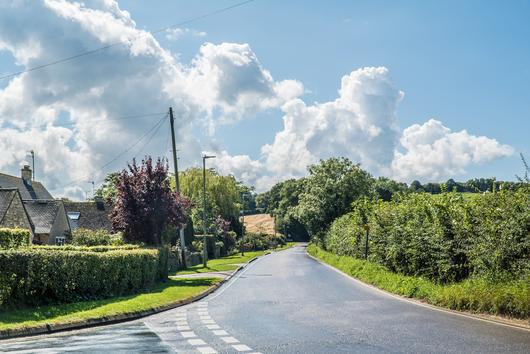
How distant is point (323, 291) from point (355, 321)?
9.03 metres

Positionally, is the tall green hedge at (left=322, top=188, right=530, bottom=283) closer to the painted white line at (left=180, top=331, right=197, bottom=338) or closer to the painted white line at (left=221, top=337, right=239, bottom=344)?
the painted white line at (left=221, top=337, right=239, bottom=344)

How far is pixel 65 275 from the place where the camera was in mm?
17922

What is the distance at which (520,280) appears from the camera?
14422 millimetres

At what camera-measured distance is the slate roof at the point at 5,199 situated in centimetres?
4384

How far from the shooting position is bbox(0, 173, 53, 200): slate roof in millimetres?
57438

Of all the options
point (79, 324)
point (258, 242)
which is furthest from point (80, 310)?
point (258, 242)

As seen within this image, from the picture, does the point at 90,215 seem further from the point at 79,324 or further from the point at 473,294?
the point at 473,294

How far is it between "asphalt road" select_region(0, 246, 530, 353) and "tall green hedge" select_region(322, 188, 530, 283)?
76.2 inches

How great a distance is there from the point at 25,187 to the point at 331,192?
34.6 meters

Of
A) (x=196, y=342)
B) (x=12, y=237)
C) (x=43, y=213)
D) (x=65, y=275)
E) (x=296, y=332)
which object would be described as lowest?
(x=296, y=332)

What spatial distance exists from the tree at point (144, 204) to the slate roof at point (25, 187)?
1116 inches

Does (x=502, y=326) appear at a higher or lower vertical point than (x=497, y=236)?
lower

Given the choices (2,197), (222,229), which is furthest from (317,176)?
(2,197)

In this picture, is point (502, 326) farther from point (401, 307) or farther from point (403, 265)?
point (403, 265)
